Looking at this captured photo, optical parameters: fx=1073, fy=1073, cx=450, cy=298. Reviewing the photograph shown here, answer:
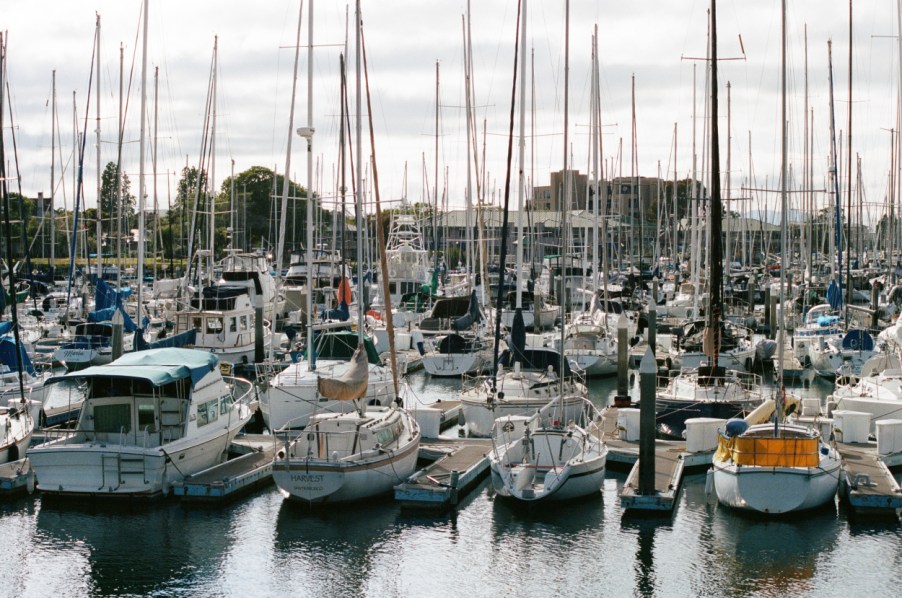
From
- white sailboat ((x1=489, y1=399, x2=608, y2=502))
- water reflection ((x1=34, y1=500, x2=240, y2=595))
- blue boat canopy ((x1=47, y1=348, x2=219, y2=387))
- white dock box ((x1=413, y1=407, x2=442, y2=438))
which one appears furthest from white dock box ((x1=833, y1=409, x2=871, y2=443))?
blue boat canopy ((x1=47, y1=348, x2=219, y2=387))

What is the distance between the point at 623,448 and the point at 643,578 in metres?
7.80

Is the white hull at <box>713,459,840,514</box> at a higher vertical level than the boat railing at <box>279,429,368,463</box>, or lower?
lower

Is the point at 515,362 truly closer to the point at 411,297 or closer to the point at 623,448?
the point at 623,448

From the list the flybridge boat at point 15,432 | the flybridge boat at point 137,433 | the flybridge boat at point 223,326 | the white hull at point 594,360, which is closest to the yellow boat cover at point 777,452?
the flybridge boat at point 137,433

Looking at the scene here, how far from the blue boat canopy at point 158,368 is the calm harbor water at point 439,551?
9.15ft

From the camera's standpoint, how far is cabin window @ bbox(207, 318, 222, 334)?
139ft

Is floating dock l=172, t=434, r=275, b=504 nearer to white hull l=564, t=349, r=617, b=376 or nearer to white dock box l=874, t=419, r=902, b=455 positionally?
white dock box l=874, t=419, r=902, b=455

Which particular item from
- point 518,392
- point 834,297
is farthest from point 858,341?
point 518,392

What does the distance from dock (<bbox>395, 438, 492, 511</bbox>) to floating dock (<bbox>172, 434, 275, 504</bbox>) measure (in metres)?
3.62

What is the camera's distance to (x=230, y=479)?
2394cm

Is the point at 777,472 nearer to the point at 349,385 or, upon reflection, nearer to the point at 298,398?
the point at 349,385

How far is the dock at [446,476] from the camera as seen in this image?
22922 mm

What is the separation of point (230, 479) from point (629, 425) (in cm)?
1046

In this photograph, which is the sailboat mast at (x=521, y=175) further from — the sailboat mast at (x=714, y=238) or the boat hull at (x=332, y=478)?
the boat hull at (x=332, y=478)
